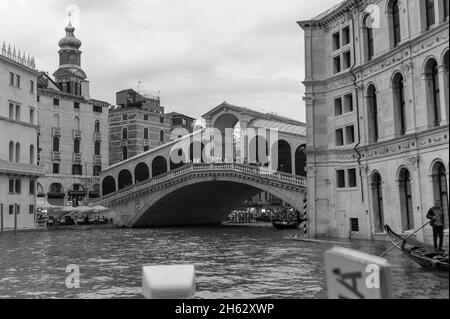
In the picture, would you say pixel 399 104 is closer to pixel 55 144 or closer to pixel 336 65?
pixel 336 65

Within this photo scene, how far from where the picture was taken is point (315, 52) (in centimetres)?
2133

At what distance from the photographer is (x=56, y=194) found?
4566 centimetres

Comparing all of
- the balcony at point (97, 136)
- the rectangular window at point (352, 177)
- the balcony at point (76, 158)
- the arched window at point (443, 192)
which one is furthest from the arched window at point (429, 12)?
the balcony at point (97, 136)

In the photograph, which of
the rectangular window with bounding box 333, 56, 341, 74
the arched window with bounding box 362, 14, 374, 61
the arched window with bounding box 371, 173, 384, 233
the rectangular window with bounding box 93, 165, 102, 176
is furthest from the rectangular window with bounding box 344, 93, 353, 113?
the rectangular window with bounding box 93, 165, 102, 176

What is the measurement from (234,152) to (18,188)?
1755cm

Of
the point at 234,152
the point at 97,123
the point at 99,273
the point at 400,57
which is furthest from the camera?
the point at 97,123

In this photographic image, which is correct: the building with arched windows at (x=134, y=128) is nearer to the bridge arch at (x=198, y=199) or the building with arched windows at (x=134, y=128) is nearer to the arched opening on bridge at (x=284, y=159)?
the bridge arch at (x=198, y=199)

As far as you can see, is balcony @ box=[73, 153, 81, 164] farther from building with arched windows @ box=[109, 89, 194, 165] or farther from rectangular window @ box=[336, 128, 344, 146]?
rectangular window @ box=[336, 128, 344, 146]

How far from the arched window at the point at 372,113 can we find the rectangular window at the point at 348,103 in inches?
88.0

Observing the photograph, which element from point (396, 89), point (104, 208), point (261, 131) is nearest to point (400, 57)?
point (396, 89)

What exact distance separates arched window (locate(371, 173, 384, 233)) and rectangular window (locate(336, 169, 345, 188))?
8.25 feet

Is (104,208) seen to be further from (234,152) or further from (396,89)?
(396,89)

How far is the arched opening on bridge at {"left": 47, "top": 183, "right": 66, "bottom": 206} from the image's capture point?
4569 cm
